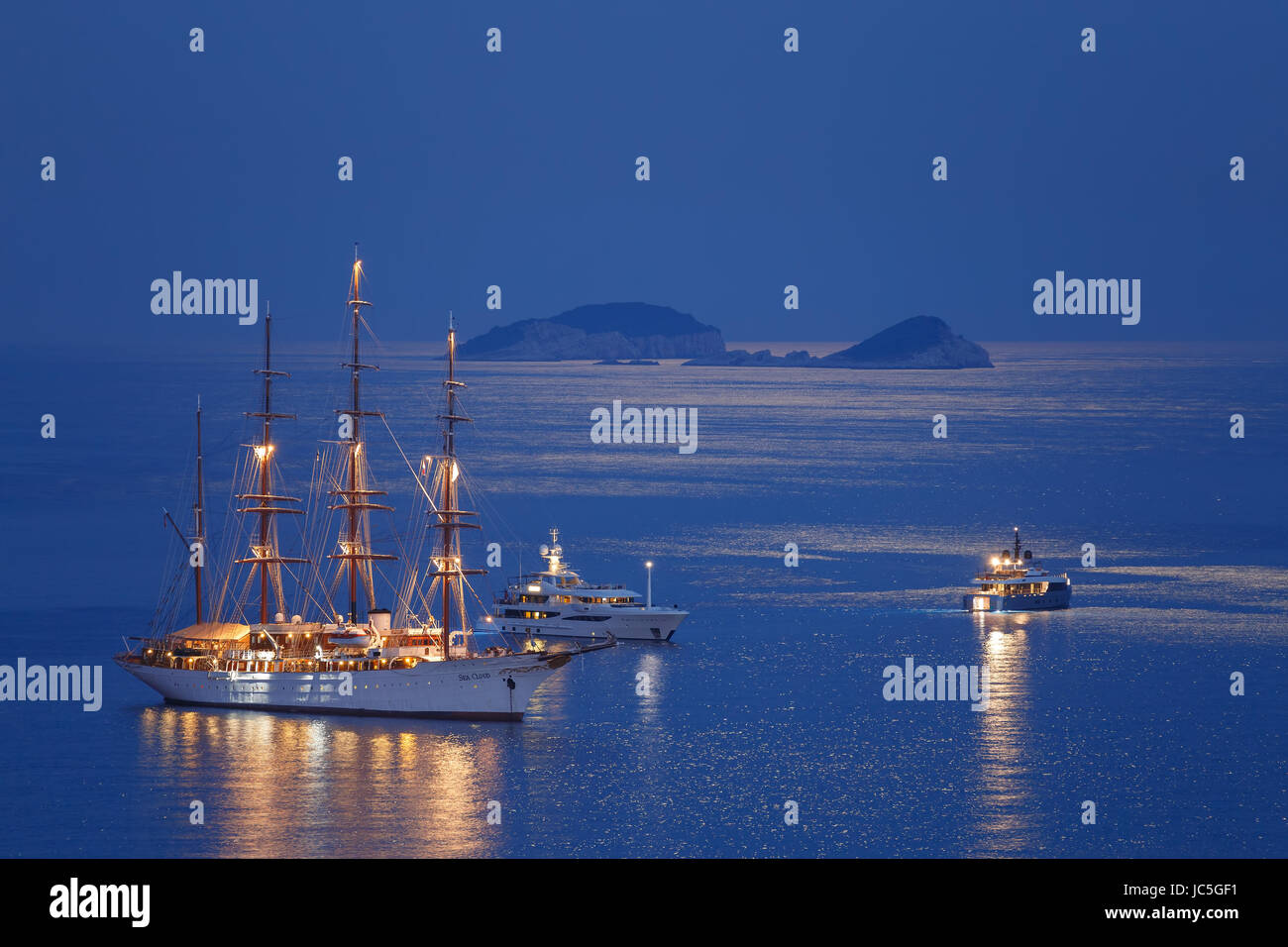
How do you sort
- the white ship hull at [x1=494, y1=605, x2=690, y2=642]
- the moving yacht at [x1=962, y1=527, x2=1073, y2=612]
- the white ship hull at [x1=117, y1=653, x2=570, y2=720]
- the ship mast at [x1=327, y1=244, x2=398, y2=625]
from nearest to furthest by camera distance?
the white ship hull at [x1=117, y1=653, x2=570, y2=720] < the ship mast at [x1=327, y1=244, x2=398, y2=625] < the white ship hull at [x1=494, y1=605, x2=690, y2=642] < the moving yacht at [x1=962, y1=527, x2=1073, y2=612]

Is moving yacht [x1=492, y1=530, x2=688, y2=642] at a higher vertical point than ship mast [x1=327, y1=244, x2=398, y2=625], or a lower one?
lower

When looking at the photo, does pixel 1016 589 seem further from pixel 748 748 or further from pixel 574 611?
pixel 748 748

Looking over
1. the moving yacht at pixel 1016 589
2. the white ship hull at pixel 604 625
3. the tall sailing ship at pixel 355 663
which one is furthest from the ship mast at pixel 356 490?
the moving yacht at pixel 1016 589

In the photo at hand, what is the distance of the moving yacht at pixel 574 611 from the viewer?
336 feet

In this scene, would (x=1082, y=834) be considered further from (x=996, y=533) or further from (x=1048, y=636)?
(x=996, y=533)

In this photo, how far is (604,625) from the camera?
10388 cm

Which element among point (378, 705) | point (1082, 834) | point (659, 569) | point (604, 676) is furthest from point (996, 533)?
point (1082, 834)

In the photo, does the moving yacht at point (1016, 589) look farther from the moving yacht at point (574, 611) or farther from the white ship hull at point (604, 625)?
the white ship hull at point (604, 625)

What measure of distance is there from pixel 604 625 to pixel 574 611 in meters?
2.14

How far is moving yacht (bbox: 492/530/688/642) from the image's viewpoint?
336 ft

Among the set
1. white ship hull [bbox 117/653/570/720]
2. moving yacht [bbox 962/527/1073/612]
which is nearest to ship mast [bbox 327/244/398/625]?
white ship hull [bbox 117/653/570/720]

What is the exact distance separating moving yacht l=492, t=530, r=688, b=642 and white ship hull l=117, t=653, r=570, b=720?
31.4 metres

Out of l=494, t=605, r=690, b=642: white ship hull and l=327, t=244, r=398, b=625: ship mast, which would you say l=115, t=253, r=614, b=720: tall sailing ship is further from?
l=494, t=605, r=690, b=642: white ship hull
